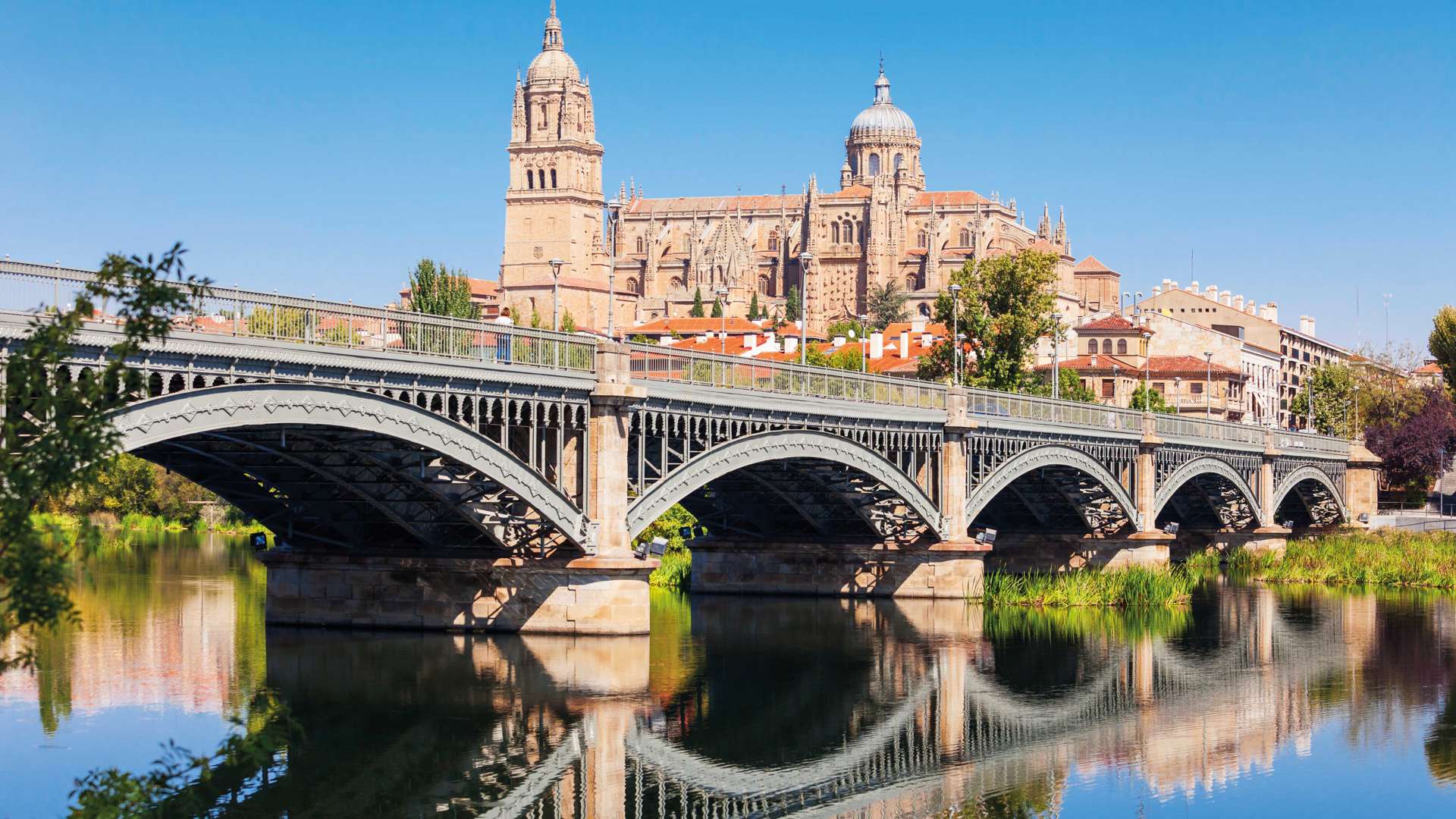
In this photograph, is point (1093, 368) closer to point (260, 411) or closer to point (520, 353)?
point (520, 353)

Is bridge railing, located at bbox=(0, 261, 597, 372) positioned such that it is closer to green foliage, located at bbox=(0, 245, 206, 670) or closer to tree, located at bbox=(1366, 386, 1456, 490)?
green foliage, located at bbox=(0, 245, 206, 670)

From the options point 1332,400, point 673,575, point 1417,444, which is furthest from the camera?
point 1332,400

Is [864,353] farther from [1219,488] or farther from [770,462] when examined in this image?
[770,462]

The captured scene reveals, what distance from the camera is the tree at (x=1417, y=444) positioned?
115 metres

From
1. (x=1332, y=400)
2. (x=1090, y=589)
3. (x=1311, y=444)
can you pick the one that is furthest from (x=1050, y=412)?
(x=1332, y=400)

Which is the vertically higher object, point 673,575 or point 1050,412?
point 1050,412

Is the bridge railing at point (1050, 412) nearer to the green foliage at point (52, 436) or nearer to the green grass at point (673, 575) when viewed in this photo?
the green grass at point (673, 575)

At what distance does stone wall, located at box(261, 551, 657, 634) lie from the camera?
144 ft

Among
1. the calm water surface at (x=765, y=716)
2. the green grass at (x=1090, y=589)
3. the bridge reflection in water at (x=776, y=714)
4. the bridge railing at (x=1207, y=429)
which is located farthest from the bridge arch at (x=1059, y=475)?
the bridge reflection in water at (x=776, y=714)

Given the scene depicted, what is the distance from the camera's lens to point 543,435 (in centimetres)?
4253

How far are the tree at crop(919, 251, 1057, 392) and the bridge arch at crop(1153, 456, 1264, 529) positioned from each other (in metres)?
11.2

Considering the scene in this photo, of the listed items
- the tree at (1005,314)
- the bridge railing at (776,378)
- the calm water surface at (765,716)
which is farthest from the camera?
the tree at (1005,314)

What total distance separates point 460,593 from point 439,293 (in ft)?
185

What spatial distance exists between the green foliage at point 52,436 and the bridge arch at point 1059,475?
47.7 metres
